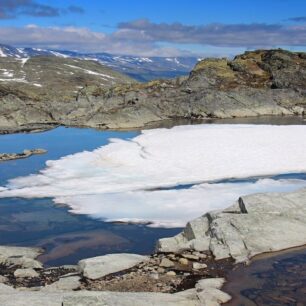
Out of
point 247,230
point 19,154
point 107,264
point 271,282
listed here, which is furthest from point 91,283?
point 19,154

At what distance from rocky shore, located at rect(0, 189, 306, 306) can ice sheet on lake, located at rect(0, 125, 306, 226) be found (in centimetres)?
435

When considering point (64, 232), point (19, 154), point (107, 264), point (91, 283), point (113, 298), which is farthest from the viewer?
point (19, 154)

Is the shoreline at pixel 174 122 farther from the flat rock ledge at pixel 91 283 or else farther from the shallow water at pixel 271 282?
the shallow water at pixel 271 282

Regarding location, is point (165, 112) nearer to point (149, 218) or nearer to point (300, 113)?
point (300, 113)

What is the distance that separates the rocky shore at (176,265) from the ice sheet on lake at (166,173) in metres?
4.35

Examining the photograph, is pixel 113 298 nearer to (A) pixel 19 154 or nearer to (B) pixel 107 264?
(B) pixel 107 264

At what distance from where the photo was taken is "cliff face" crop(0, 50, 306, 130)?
68250mm

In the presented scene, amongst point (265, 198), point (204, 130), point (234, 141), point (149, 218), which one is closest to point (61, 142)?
point (204, 130)

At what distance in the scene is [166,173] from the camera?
32.4 m

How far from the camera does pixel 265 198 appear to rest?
19250 millimetres

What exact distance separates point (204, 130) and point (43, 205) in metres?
28.0

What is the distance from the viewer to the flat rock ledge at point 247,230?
16781 millimetres

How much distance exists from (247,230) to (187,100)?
57.6 m

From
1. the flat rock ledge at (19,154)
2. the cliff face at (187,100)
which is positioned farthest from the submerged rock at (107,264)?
the cliff face at (187,100)
